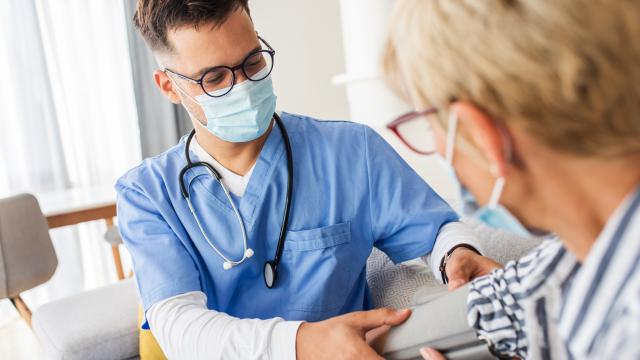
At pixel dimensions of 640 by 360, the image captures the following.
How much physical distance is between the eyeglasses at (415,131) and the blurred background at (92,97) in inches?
76.4

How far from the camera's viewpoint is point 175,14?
1.33 metres

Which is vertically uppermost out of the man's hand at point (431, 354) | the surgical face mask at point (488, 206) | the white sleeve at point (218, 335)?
the surgical face mask at point (488, 206)

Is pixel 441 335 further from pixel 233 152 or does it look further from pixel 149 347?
pixel 149 347

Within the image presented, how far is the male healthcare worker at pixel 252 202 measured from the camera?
130 cm

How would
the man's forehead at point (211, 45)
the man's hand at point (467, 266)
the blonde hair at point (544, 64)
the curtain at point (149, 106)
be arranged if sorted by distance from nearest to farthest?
1. the blonde hair at point (544, 64)
2. the man's hand at point (467, 266)
3. the man's forehead at point (211, 45)
4. the curtain at point (149, 106)

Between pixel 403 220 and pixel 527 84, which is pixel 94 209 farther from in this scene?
pixel 527 84

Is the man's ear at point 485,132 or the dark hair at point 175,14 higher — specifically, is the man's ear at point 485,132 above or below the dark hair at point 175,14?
below

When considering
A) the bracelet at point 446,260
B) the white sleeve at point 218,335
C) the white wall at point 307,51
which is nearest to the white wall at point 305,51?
the white wall at point 307,51

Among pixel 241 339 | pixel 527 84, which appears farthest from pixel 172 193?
pixel 527 84

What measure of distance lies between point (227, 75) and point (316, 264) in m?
0.47

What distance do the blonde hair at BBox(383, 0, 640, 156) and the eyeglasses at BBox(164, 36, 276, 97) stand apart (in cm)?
73

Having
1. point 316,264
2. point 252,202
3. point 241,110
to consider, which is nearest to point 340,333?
point 316,264

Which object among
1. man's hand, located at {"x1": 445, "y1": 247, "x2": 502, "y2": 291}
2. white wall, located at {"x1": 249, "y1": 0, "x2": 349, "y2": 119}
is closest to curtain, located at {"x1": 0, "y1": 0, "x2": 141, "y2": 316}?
white wall, located at {"x1": 249, "y1": 0, "x2": 349, "y2": 119}

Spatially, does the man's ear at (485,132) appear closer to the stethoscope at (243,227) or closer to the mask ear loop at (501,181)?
the mask ear loop at (501,181)
